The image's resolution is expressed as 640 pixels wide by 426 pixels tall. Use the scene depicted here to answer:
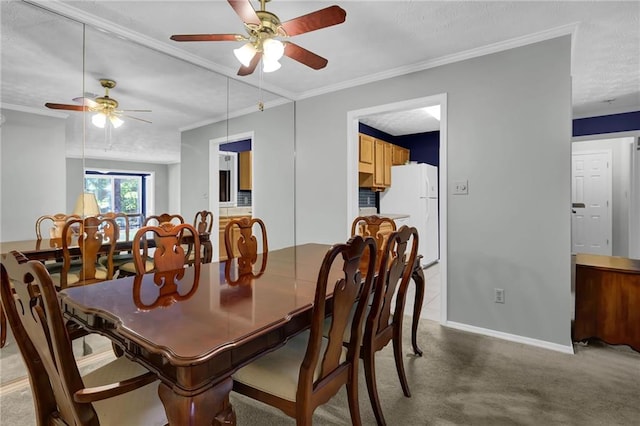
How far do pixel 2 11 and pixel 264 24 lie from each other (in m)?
1.71

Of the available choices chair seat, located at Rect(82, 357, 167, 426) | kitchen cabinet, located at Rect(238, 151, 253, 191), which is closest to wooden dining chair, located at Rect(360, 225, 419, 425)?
chair seat, located at Rect(82, 357, 167, 426)

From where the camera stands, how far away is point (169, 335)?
1.02 metres

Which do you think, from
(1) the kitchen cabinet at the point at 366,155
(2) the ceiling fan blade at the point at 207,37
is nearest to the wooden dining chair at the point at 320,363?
(2) the ceiling fan blade at the point at 207,37

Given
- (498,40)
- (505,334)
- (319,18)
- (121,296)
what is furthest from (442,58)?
(121,296)

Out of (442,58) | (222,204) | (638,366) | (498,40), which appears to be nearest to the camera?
(638,366)

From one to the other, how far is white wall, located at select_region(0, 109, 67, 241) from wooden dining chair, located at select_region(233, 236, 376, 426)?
1900 millimetres

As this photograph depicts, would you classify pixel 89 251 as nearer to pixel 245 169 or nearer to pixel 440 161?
pixel 245 169

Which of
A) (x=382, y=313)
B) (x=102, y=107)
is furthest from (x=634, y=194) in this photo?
(x=102, y=107)

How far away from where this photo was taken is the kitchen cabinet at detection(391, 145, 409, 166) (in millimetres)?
5713

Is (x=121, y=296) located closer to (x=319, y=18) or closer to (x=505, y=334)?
(x=319, y=18)

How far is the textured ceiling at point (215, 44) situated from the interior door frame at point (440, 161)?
32 cm

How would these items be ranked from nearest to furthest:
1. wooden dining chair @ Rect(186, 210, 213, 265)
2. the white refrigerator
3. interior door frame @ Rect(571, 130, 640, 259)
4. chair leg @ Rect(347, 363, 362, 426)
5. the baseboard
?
chair leg @ Rect(347, 363, 362, 426)
the baseboard
wooden dining chair @ Rect(186, 210, 213, 265)
interior door frame @ Rect(571, 130, 640, 259)
the white refrigerator

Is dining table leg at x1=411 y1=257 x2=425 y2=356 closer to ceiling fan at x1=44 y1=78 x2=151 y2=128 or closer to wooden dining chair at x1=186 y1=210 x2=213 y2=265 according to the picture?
wooden dining chair at x1=186 y1=210 x2=213 y2=265

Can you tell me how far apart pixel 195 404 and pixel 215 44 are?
2735mm
